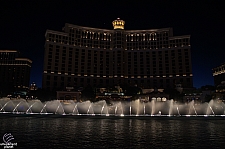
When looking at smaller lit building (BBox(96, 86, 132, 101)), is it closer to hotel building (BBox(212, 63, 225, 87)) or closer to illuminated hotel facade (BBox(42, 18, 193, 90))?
illuminated hotel facade (BBox(42, 18, 193, 90))

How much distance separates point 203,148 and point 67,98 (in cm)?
10175

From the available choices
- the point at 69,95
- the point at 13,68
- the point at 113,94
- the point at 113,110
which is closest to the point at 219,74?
the point at 113,94

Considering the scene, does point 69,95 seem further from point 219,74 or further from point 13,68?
point 219,74

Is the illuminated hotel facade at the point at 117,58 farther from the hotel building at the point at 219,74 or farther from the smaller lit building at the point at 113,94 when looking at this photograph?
the hotel building at the point at 219,74

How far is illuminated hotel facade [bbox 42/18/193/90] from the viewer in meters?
130

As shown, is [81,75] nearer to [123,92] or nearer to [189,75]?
[123,92]

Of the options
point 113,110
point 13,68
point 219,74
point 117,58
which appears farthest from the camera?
point 13,68

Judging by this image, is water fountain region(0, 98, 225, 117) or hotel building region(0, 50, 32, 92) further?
hotel building region(0, 50, 32, 92)

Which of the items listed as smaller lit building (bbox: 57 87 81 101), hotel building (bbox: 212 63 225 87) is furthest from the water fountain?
hotel building (bbox: 212 63 225 87)

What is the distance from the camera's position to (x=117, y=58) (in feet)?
456

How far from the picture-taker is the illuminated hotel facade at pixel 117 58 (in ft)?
427

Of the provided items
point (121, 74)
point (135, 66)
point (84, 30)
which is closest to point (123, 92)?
point (121, 74)

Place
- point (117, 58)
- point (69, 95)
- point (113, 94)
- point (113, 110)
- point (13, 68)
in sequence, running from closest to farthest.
Answer: point (113, 110) → point (69, 95) → point (113, 94) → point (117, 58) → point (13, 68)

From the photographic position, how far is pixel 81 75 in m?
134
